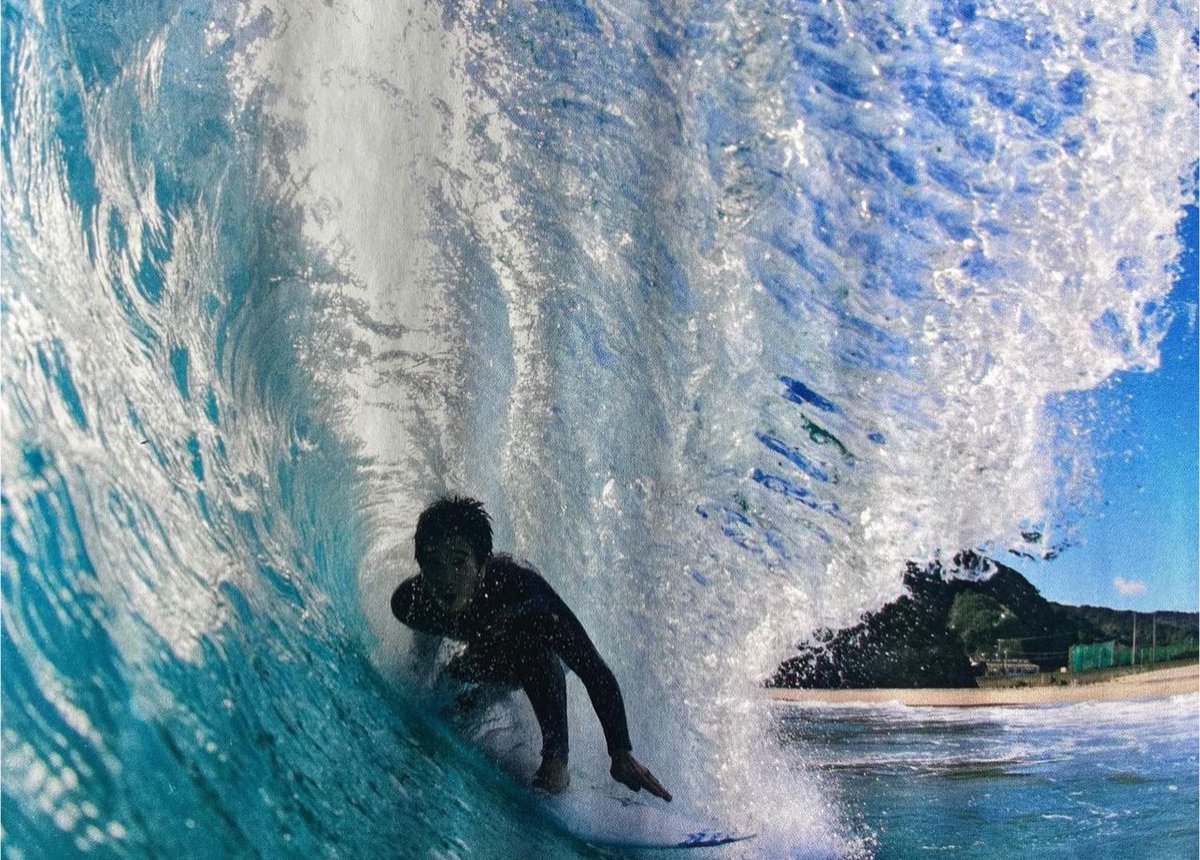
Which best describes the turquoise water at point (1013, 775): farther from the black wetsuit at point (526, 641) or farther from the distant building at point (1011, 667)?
the black wetsuit at point (526, 641)

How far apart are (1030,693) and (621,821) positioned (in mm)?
774

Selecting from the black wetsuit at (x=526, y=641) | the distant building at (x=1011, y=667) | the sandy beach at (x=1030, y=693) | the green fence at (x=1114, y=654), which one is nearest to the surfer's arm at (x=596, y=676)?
the black wetsuit at (x=526, y=641)

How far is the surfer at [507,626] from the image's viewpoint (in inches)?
68.0

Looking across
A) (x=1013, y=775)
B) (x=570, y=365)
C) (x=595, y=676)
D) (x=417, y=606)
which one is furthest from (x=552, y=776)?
(x=1013, y=775)

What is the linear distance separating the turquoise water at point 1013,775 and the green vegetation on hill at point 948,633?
0.21 ft

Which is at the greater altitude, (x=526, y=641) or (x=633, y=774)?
(x=526, y=641)

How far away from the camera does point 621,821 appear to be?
1795 mm

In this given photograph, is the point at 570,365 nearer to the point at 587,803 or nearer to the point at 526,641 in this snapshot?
the point at 526,641

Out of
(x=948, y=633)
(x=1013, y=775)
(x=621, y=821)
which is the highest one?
(x=948, y=633)

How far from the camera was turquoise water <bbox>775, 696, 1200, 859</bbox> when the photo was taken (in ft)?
6.03

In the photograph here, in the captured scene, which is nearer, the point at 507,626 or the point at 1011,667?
the point at 507,626

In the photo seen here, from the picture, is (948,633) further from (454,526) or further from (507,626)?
(454,526)

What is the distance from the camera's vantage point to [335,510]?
1677 mm

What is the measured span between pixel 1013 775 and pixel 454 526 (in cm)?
110
